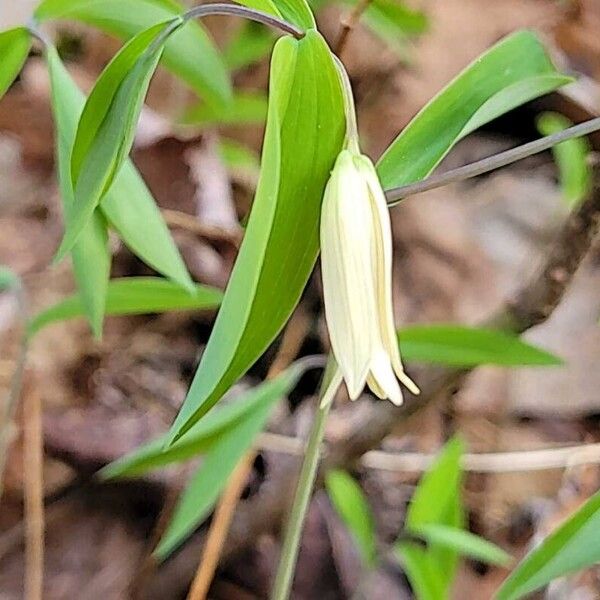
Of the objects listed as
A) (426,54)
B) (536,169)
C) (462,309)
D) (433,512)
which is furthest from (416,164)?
(426,54)

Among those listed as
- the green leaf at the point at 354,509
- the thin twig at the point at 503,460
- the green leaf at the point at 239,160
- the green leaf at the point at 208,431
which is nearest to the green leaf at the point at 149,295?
the green leaf at the point at 208,431

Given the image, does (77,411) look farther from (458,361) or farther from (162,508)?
(458,361)

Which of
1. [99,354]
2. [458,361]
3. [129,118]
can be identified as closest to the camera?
[129,118]

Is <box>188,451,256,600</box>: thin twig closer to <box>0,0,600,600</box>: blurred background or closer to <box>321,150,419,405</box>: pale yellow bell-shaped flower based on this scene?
<box>0,0,600,600</box>: blurred background

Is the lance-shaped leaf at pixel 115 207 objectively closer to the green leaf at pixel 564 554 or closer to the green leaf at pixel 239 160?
the green leaf at pixel 564 554

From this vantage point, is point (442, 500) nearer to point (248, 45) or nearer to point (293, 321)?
point (293, 321)

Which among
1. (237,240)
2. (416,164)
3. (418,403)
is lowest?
(237,240)
